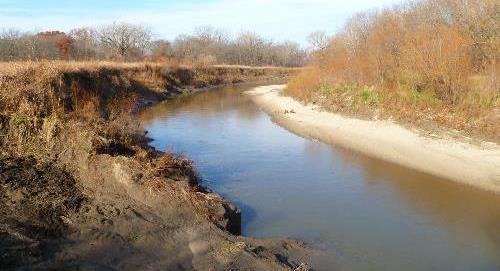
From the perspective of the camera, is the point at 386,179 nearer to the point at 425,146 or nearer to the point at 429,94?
the point at 425,146

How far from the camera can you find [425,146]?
18875 millimetres

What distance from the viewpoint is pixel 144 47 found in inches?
3561

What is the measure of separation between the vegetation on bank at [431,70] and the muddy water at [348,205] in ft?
16.9

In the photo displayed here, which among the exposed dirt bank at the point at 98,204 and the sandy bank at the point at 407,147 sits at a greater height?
the exposed dirt bank at the point at 98,204

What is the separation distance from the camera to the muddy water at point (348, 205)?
397 inches

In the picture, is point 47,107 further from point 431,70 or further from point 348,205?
point 431,70

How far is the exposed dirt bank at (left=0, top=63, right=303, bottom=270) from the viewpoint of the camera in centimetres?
845

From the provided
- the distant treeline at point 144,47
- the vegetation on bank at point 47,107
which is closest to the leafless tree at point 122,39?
the distant treeline at point 144,47

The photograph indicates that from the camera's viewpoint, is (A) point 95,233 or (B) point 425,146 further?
(B) point 425,146

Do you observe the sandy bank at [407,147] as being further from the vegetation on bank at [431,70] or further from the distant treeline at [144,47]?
the distant treeline at [144,47]

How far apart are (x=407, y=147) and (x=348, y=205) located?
7187 mm

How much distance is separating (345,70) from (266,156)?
15.6m

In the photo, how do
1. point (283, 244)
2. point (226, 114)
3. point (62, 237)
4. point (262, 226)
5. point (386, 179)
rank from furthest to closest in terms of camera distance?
point (226, 114)
point (386, 179)
point (262, 226)
point (283, 244)
point (62, 237)

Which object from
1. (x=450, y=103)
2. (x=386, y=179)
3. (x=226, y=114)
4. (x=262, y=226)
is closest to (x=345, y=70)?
(x=226, y=114)
